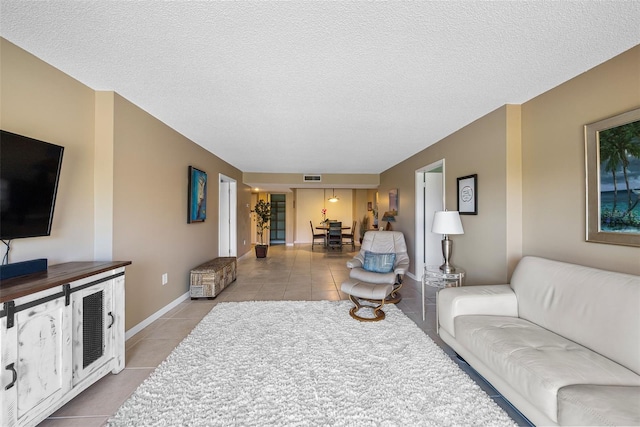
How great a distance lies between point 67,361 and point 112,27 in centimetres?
203

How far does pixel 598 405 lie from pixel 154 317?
12.1 ft

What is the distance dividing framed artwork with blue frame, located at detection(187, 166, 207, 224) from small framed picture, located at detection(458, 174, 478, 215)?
12.4 feet

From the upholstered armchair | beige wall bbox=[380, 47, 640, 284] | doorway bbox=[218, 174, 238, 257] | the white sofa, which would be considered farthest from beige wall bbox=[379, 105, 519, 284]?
doorway bbox=[218, 174, 238, 257]

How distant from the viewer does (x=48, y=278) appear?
1460mm

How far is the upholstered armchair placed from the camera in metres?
2.94

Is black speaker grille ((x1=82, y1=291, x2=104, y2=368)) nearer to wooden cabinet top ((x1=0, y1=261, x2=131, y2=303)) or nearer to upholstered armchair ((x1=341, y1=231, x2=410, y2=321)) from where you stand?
wooden cabinet top ((x1=0, y1=261, x2=131, y2=303))

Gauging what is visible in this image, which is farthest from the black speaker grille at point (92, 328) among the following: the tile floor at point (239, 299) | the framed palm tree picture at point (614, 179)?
the framed palm tree picture at point (614, 179)

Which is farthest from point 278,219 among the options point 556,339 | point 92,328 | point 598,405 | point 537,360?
point 598,405

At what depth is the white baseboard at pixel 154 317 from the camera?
2502 millimetres

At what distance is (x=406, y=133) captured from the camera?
137 inches

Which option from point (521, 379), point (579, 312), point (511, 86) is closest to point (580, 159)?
point (511, 86)

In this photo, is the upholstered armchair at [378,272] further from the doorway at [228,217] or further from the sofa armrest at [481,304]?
the doorway at [228,217]

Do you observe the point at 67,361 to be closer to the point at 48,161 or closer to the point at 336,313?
the point at 48,161

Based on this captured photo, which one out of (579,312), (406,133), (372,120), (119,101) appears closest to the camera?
(579,312)
